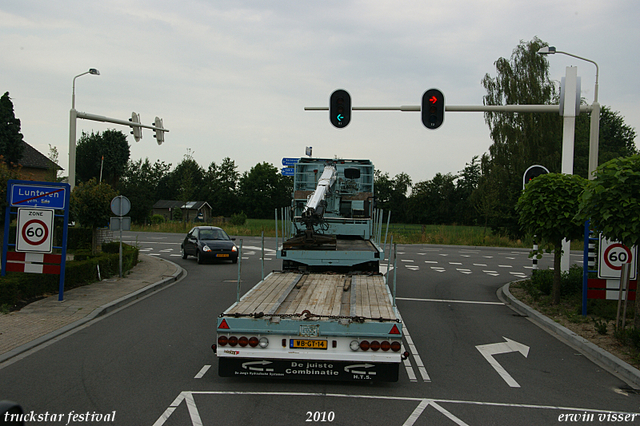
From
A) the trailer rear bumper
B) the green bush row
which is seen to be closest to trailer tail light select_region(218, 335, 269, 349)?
the trailer rear bumper

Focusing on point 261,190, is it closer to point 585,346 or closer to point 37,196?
point 37,196

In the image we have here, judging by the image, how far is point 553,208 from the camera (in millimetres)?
11148

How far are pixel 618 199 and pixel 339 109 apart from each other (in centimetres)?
772

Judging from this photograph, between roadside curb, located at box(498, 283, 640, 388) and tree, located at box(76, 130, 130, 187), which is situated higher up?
tree, located at box(76, 130, 130, 187)

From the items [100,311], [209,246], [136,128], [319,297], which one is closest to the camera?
[319,297]

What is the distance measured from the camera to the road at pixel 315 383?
541cm

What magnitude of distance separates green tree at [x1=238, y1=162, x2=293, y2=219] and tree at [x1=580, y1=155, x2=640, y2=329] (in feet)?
263

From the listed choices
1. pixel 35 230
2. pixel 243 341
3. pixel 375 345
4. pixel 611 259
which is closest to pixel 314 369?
pixel 375 345

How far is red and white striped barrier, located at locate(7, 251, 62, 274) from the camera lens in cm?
1134

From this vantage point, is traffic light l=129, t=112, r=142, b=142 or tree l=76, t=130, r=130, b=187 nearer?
traffic light l=129, t=112, r=142, b=142

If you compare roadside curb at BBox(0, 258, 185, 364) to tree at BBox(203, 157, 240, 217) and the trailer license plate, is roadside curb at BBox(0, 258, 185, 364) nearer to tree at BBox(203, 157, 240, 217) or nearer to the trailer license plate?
the trailer license plate

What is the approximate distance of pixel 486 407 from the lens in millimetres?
5719

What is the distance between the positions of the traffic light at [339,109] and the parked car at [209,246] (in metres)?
8.47

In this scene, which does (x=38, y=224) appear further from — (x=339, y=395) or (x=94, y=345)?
(x=339, y=395)
